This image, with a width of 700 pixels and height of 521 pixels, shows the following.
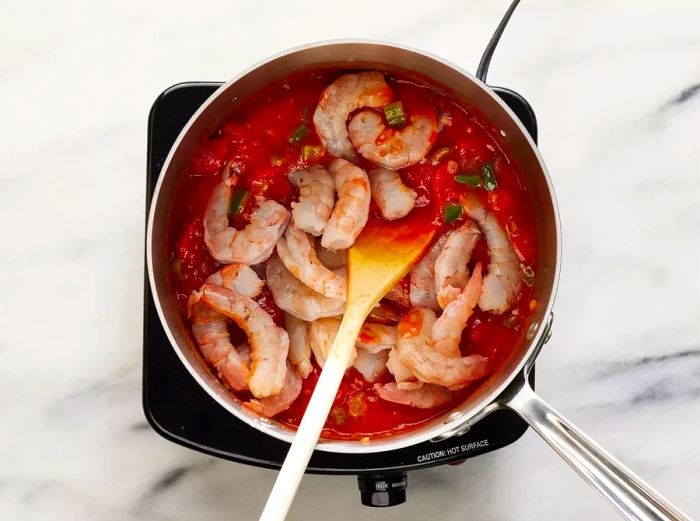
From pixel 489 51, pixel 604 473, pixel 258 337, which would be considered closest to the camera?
pixel 604 473

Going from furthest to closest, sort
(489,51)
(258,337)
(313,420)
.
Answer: (489,51)
(258,337)
(313,420)

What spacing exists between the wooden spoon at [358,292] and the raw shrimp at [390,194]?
24 mm

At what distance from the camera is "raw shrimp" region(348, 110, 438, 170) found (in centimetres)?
129

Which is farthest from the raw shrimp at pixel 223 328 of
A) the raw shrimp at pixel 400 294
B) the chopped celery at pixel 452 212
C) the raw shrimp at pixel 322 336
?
the chopped celery at pixel 452 212

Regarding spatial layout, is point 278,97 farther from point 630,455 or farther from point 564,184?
point 630,455

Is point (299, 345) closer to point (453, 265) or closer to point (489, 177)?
point (453, 265)

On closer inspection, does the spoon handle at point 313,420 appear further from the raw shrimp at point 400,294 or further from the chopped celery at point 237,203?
the chopped celery at point 237,203

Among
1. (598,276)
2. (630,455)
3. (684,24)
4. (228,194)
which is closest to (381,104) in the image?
(228,194)

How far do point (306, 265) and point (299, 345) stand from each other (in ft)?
0.45

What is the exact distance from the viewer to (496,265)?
50.4 inches

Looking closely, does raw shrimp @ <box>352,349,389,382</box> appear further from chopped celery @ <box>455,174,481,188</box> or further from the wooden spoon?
chopped celery @ <box>455,174,481,188</box>

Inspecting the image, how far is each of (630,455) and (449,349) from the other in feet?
1.65

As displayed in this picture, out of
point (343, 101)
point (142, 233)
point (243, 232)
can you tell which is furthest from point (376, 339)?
point (142, 233)

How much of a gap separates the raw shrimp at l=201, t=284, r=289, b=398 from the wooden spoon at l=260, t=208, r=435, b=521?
0.29 ft
